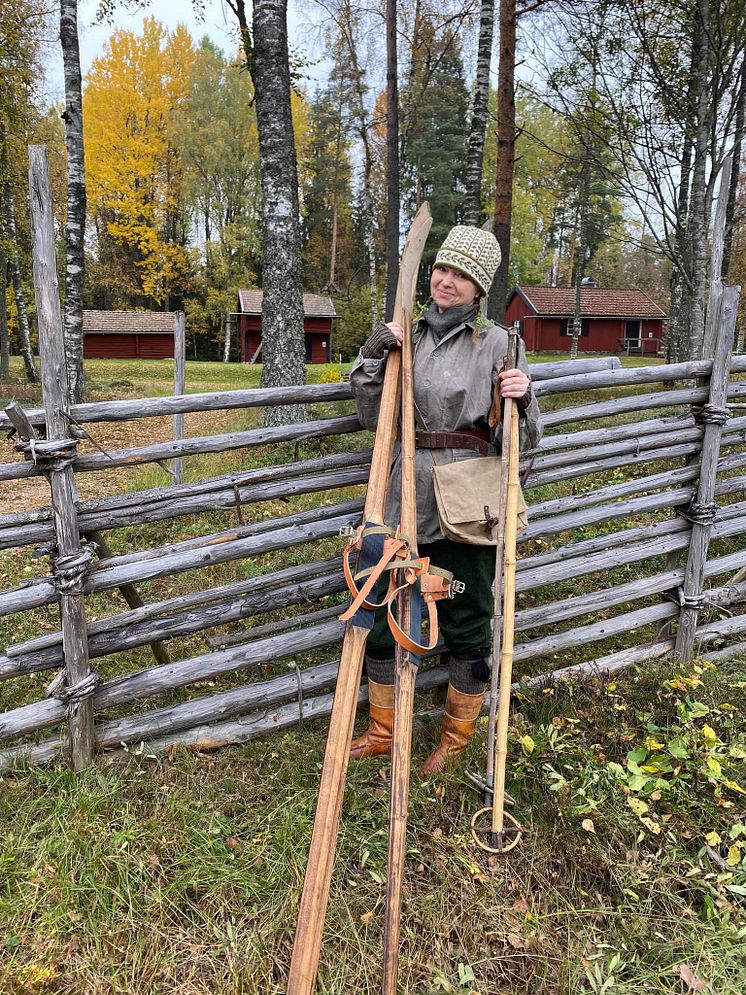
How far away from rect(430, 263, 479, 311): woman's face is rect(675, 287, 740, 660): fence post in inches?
66.5

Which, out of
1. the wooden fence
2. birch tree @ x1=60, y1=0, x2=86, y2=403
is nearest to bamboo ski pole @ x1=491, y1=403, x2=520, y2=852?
the wooden fence

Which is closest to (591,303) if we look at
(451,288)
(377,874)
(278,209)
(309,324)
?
(309,324)

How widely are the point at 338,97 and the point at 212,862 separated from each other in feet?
97.2

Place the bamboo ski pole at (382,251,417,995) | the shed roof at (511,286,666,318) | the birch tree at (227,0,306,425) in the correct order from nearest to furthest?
the bamboo ski pole at (382,251,417,995), the birch tree at (227,0,306,425), the shed roof at (511,286,666,318)

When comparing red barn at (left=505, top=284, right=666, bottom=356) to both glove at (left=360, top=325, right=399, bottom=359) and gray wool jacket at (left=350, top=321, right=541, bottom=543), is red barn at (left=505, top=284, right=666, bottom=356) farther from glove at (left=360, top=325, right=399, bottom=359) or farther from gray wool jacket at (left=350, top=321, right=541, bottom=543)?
glove at (left=360, top=325, right=399, bottom=359)

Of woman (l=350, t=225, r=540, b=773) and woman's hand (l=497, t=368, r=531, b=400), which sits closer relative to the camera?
woman's hand (l=497, t=368, r=531, b=400)

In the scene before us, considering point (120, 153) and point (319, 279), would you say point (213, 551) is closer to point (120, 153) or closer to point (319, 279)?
point (120, 153)

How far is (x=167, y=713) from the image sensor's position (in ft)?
9.18

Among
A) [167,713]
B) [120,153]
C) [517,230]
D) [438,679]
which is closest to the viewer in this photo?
[167,713]

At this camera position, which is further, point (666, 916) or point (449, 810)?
point (449, 810)

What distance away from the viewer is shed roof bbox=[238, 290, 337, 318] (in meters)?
27.1

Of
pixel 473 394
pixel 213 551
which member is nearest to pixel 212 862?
pixel 213 551

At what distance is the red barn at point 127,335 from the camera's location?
27.6 metres

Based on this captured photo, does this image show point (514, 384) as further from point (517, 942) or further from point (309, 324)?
point (309, 324)
